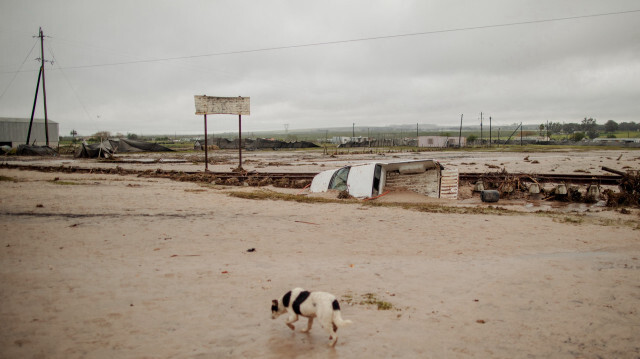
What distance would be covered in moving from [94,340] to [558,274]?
240 inches

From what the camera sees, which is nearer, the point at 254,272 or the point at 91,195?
the point at 254,272

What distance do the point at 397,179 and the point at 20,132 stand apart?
6064 cm

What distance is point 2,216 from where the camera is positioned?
8977 millimetres

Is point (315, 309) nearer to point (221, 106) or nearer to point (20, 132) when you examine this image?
point (221, 106)

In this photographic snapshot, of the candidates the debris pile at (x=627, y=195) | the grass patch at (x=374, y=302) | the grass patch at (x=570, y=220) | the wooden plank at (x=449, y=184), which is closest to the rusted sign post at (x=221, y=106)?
the wooden plank at (x=449, y=184)

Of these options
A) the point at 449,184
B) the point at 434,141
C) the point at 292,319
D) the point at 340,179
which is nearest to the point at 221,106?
the point at 340,179

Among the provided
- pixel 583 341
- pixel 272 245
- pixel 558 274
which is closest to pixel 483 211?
pixel 558 274

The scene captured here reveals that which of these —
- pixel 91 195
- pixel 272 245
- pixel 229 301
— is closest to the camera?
pixel 229 301

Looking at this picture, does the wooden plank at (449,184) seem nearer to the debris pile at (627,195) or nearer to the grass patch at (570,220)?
the grass patch at (570,220)

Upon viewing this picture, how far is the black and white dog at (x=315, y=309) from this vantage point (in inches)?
143

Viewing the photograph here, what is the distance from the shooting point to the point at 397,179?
14.7 m

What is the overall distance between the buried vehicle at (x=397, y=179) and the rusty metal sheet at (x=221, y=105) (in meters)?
9.01

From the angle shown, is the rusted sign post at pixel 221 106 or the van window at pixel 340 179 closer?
the van window at pixel 340 179

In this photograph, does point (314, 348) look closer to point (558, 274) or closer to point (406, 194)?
point (558, 274)
